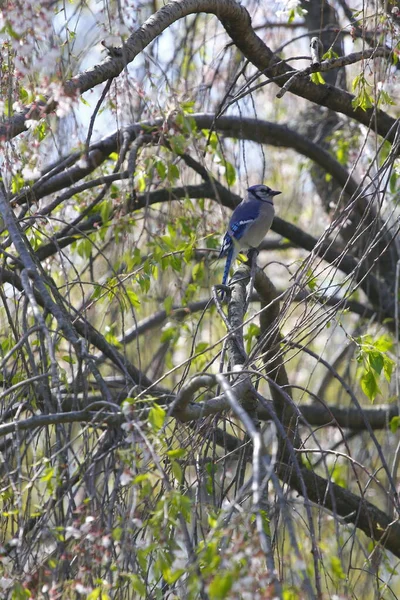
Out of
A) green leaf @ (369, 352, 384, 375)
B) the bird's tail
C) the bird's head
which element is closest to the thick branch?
green leaf @ (369, 352, 384, 375)

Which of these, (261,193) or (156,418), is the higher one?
(261,193)

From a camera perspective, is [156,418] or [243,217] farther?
[243,217]

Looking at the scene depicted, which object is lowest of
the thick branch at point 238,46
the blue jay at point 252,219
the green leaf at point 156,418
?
the green leaf at point 156,418

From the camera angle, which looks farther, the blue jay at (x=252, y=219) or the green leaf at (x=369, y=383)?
the blue jay at (x=252, y=219)

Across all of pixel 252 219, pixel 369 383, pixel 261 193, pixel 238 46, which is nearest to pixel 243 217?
pixel 252 219

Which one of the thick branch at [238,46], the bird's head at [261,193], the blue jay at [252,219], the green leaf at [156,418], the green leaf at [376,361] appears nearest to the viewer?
the green leaf at [156,418]

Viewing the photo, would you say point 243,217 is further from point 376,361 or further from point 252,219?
point 376,361

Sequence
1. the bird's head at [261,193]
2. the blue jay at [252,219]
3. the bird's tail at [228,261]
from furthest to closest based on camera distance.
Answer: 1. the bird's head at [261,193]
2. the blue jay at [252,219]
3. the bird's tail at [228,261]

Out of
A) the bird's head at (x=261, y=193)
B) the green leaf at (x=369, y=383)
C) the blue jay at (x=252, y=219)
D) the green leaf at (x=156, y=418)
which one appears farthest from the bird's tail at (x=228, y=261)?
the green leaf at (x=156, y=418)

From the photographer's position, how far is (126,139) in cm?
379

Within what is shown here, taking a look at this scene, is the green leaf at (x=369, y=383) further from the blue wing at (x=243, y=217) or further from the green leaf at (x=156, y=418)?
the blue wing at (x=243, y=217)

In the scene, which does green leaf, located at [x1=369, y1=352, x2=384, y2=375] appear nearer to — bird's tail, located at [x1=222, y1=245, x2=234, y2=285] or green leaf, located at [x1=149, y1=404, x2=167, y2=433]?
green leaf, located at [x1=149, y1=404, x2=167, y2=433]

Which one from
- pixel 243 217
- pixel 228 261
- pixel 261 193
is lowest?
pixel 228 261

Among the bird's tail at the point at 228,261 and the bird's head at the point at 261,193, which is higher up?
the bird's head at the point at 261,193
